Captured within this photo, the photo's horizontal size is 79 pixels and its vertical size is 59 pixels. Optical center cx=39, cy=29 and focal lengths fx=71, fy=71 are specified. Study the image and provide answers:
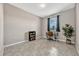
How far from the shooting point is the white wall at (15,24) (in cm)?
407

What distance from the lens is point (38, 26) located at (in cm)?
707

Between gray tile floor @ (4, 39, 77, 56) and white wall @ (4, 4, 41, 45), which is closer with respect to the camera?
gray tile floor @ (4, 39, 77, 56)

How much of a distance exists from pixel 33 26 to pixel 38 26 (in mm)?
882

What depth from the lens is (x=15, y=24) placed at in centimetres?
460

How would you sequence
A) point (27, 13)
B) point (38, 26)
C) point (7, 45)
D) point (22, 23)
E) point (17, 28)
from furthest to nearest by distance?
point (38, 26), point (27, 13), point (22, 23), point (17, 28), point (7, 45)

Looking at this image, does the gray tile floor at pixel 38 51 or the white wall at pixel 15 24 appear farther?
the white wall at pixel 15 24

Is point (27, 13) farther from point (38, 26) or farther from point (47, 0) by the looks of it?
point (47, 0)

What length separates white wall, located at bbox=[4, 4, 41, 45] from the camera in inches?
160

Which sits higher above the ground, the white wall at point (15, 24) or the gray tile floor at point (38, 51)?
the white wall at point (15, 24)

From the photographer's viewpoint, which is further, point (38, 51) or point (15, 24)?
point (15, 24)

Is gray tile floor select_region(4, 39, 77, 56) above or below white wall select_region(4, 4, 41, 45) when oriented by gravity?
below

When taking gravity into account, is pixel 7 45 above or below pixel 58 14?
below

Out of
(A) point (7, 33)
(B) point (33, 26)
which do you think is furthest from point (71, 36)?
(A) point (7, 33)

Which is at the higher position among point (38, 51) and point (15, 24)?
point (15, 24)
